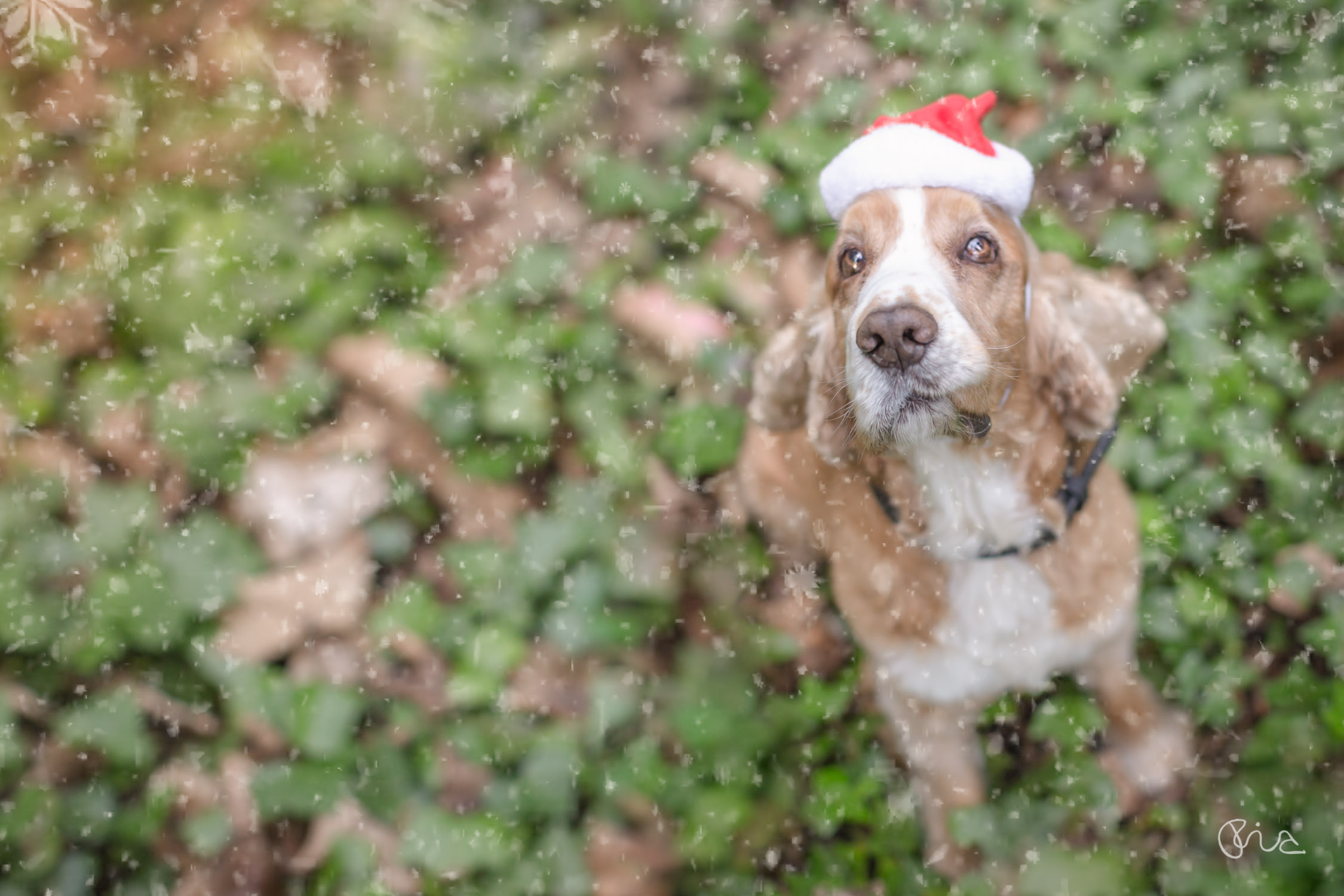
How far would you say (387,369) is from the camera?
3.32 meters

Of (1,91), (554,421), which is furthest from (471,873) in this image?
(1,91)

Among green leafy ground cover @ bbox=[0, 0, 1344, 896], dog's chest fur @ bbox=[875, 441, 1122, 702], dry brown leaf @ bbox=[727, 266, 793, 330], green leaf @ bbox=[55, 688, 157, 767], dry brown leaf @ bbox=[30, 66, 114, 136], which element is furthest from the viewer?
dry brown leaf @ bbox=[30, 66, 114, 136]

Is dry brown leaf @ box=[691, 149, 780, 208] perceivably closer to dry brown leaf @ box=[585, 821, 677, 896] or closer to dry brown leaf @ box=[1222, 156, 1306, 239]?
A: dry brown leaf @ box=[1222, 156, 1306, 239]

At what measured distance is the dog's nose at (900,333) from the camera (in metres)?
1.80

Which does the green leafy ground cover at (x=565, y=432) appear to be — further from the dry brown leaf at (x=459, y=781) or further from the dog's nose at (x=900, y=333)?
the dog's nose at (x=900, y=333)

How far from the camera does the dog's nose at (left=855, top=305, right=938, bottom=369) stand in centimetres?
180

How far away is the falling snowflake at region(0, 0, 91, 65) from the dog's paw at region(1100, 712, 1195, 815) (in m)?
4.63

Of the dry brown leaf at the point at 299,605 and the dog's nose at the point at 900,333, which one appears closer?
the dog's nose at the point at 900,333

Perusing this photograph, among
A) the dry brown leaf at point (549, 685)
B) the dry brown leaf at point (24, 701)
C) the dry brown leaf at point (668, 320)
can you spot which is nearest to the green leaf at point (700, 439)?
the dry brown leaf at point (668, 320)

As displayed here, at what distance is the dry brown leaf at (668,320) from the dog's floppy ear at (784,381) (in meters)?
0.79

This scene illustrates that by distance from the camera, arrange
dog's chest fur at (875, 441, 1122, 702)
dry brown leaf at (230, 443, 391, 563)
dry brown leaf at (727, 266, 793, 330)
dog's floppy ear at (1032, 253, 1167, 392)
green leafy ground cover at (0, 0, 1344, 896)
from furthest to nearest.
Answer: dry brown leaf at (727, 266, 793, 330)
dry brown leaf at (230, 443, 391, 563)
green leafy ground cover at (0, 0, 1344, 896)
dog's floppy ear at (1032, 253, 1167, 392)
dog's chest fur at (875, 441, 1122, 702)

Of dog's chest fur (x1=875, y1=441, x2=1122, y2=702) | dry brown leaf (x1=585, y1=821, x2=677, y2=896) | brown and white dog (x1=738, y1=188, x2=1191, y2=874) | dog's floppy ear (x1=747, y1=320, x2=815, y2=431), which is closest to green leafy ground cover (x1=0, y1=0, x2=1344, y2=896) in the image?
dry brown leaf (x1=585, y1=821, x2=677, y2=896)

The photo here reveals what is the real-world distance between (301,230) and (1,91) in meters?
1.42

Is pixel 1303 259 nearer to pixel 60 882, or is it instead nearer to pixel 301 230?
pixel 301 230
